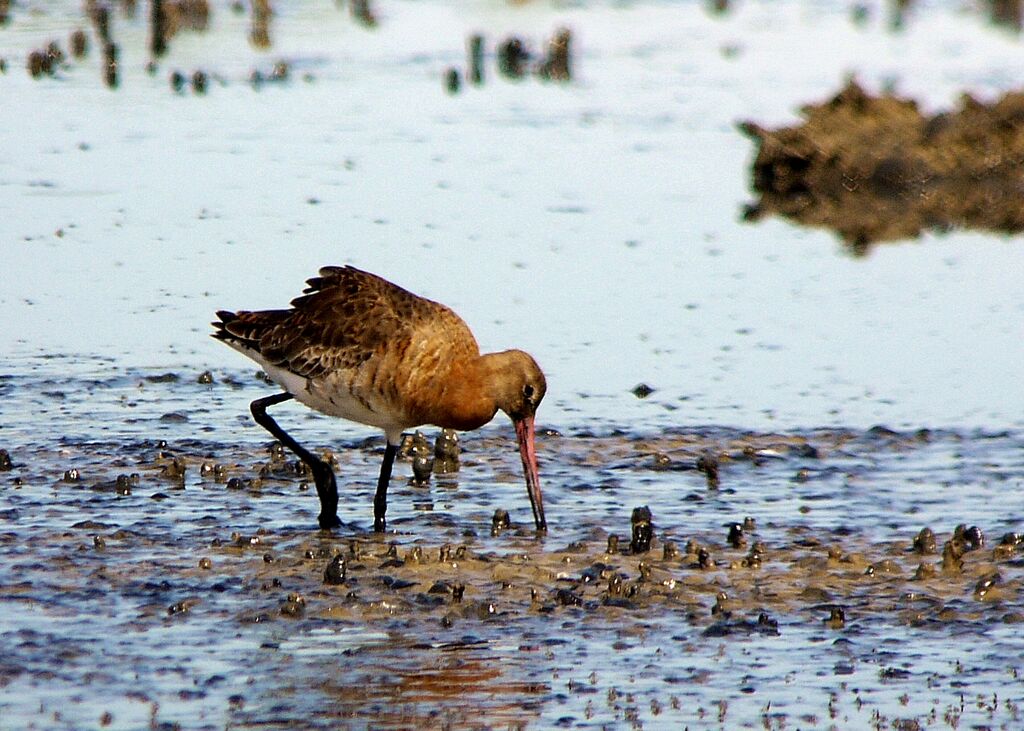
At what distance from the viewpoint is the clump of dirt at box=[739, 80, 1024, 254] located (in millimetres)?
15555

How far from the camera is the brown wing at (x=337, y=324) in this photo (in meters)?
8.19

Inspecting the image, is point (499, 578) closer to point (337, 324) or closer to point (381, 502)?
point (381, 502)

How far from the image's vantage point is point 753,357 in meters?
11.2

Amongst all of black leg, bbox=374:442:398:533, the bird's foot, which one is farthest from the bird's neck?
the bird's foot

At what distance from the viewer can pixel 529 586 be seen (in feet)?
23.9

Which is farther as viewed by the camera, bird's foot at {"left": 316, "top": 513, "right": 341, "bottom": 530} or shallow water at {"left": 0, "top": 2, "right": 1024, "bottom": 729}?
bird's foot at {"left": 316, "top": 513, "right": 341, "bottom": 530}

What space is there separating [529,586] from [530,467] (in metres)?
0.96

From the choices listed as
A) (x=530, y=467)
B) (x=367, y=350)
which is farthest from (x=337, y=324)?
(x=530, y=467)

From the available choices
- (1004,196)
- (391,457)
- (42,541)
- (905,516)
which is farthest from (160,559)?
(1004,196)

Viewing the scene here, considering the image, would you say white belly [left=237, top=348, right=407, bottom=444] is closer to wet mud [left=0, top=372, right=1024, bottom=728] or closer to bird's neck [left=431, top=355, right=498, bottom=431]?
bird's neck [left=431, top=355, right=498, bottom=431]

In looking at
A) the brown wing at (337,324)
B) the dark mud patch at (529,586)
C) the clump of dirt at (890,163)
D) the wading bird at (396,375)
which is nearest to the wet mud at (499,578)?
the dark mud patch at (529,586)

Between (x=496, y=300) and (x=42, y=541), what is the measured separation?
5.08m

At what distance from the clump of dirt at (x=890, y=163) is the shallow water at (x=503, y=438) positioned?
574mm

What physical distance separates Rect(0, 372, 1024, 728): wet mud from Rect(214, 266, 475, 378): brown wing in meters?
0.62
